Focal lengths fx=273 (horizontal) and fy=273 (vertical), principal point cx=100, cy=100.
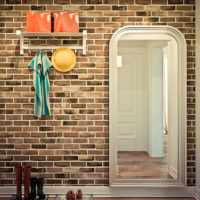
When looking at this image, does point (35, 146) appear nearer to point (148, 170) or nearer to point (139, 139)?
point (148, 170)

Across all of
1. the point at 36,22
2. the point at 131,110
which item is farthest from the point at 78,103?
the point at 131,110

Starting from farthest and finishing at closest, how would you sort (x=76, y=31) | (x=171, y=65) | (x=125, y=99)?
1. (x=125, y=99)
2. (x=171, y=65)
3. (x=76, y=31)

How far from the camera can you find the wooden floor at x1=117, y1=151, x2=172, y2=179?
378 cm

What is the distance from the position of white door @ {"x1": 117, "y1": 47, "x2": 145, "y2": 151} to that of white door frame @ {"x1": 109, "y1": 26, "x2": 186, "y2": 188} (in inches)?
60.3

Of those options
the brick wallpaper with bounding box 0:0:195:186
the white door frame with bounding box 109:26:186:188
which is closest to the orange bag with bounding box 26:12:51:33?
the brick wallpaper with bounding box 0:0:195:186

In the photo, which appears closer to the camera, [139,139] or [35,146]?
[35,146]

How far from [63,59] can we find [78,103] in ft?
1.88

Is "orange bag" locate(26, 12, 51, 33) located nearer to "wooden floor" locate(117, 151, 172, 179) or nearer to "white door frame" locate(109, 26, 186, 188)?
"white door frame" locate(109, 26, 186, 188)

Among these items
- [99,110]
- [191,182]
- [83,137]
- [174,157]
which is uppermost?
[99,110]

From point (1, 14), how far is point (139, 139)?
311 cm

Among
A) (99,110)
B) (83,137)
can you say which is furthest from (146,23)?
(83,137)

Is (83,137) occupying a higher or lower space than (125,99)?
lower

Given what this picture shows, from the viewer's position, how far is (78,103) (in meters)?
3.43

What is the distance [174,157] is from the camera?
12.3ft
